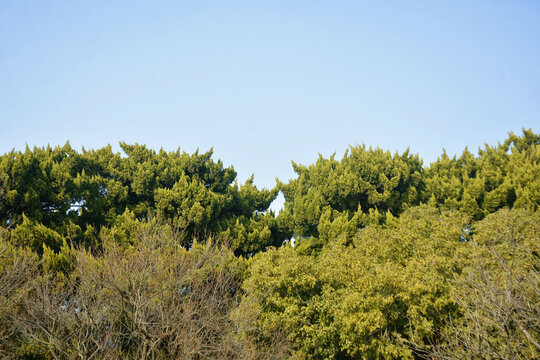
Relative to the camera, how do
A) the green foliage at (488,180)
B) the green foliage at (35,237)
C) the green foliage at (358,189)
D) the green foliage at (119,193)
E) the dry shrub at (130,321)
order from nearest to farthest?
the dry shrub at (130,321), the green foliage at (35,237), the green foliage at (119,193), the green foliage at (488,180), the green foliage at (358,189)

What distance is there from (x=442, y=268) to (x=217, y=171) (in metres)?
16.5

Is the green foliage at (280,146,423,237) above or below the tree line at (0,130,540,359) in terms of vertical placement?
above

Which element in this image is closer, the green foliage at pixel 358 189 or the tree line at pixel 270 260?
the tree line at pixel 270 260

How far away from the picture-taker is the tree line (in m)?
9.88

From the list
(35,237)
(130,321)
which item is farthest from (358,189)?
(35,237)

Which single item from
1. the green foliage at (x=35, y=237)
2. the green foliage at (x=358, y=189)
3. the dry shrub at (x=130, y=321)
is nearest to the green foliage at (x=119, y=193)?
the green foliage at (x=35, y=237)

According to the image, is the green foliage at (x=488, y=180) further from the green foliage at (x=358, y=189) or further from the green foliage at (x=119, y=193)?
the green foliage at (x=119, y=193)

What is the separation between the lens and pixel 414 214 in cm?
1855

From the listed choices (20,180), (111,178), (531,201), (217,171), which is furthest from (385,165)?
(20,180)

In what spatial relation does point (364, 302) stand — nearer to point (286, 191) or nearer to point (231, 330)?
point (231, 330)

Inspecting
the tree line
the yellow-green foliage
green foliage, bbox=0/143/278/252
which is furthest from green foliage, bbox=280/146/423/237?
the yellow-green foliage

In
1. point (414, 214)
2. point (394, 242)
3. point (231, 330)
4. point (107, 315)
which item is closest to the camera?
point (107, 315)

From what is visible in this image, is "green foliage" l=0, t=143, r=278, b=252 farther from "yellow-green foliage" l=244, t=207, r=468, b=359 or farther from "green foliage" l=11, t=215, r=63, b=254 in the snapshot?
"yellow-green foliage" l=244, t=207, r=468, b=359

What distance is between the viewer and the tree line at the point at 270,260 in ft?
32.4
